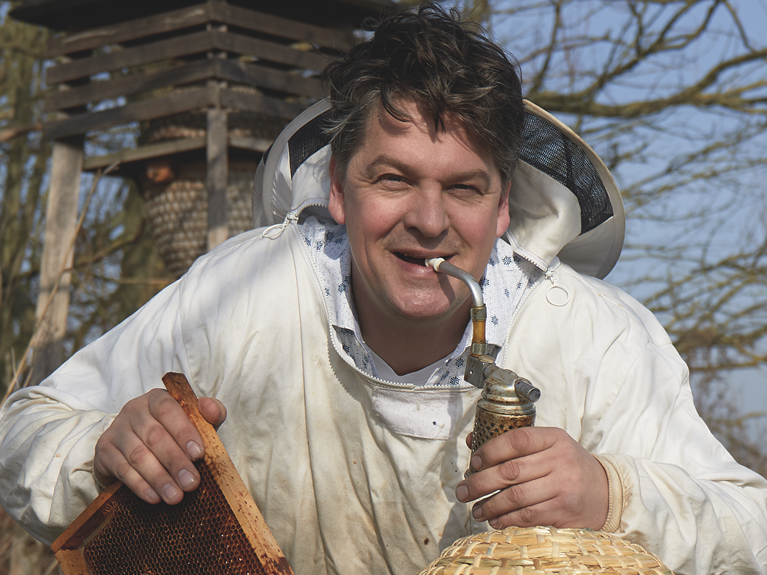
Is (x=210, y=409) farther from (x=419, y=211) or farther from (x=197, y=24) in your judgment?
(x=197, y=24)

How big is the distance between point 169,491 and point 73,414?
2.08 ft

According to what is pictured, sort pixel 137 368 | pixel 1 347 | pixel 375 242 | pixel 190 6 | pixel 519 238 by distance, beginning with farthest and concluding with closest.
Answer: pixel 1 347 < pixel 190 6 < pixel 519 238 < pixel 137 368 < pixel 375 242

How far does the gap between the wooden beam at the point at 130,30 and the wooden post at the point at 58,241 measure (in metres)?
0.56

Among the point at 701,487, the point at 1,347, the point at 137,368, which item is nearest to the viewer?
the point at 701,487

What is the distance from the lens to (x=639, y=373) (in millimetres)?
2230

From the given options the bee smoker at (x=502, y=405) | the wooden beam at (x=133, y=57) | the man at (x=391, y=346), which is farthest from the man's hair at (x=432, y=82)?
the wooden beam at (x=133, y=57)

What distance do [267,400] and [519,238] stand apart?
0.97 m

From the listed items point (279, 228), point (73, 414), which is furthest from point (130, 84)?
point (73, 414)

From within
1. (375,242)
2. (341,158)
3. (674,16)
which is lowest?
(375,242)

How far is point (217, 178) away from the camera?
399cm

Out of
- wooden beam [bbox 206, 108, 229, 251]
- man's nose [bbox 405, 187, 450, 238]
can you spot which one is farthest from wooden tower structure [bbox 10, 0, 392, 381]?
man's nose [bbox 405, 187, 450, 238]

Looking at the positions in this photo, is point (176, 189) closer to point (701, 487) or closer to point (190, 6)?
point (190, 6)

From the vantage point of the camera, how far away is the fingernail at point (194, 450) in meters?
1.59

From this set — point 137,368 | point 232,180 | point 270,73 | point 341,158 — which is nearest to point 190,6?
point 270,73
